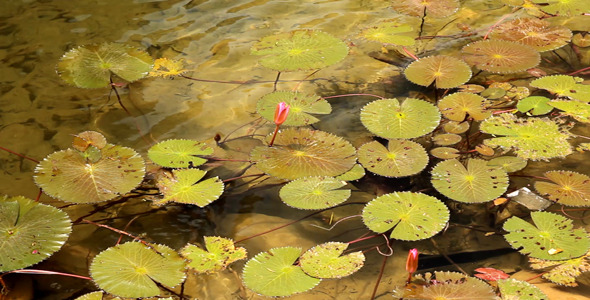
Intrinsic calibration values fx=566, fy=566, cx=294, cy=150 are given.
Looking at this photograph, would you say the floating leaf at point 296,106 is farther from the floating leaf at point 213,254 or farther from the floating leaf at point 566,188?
the floating leaf at point 566,188

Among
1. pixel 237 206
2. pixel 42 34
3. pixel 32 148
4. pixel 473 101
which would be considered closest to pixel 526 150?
pixel 473 101

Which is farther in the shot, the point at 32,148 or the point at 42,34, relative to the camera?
the point at 42,34

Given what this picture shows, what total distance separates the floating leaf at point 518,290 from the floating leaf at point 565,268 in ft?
0.34

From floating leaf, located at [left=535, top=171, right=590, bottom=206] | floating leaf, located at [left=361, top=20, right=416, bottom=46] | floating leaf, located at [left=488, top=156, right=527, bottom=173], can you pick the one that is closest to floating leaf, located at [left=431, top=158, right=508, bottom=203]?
floating leaf, located at [left=488, top=156, right=527, bottom=173]

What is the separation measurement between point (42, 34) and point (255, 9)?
45.4 inches

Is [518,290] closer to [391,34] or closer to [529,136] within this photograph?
[529,136]

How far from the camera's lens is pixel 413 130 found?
2.21 meters

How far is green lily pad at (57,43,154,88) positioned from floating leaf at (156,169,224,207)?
70cm

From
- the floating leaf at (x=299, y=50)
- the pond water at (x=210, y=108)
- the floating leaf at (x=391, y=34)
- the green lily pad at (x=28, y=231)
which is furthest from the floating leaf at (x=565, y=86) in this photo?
the green lily pad at (x=28, y=231)

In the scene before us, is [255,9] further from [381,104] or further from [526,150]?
[526,150]

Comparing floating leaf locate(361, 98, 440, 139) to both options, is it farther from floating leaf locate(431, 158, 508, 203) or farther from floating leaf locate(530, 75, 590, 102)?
floating leaf locate(530, 75, 590, 102)

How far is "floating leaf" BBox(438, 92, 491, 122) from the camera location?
7.72 ft

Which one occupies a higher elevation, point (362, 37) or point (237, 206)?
point (362, 37)

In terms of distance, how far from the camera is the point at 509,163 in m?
2.12
